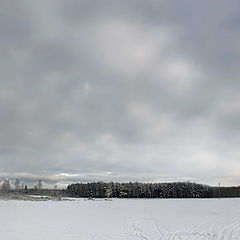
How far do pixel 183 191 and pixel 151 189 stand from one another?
46.1 feet

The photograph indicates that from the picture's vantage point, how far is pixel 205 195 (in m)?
151

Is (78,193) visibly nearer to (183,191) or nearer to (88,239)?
(183,191)

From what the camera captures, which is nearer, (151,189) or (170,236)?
(170,236)

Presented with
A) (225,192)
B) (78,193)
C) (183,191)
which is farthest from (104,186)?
(225,192)

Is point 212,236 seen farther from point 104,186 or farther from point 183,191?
point 104,186

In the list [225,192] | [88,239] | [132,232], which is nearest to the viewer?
[88,239]

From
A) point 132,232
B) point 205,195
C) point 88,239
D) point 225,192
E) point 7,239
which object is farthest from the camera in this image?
point 225,192

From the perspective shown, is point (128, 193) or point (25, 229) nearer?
point (25, 229)

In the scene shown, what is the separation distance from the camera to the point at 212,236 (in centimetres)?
2097

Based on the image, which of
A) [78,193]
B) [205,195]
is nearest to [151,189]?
[205,195]

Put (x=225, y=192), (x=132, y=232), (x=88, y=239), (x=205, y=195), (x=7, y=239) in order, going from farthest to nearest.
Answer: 1. (x=225, y=192)
2. (x=205, y=195)
3. (x=132, y=232)
4. (x=88, y=239)
5. (x=7, y=239)

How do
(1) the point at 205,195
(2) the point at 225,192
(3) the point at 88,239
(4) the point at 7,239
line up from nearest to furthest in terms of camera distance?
(4) the point at 7,239 < (3) the point at 88,239 < (1) the point at 205,195 < (2) the point at 225,192

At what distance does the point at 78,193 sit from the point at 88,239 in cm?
15368

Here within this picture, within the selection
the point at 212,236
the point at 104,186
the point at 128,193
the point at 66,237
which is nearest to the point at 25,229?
the point at 66,237
